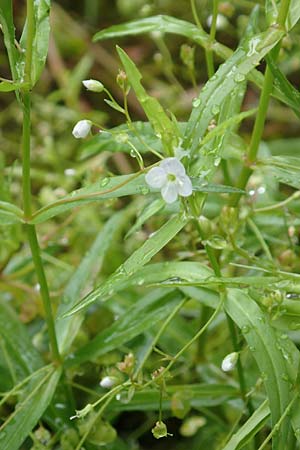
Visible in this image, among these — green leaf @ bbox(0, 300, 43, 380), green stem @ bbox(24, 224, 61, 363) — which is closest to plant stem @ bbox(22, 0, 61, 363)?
green stem @ bbox(24, 224, 61, 363)

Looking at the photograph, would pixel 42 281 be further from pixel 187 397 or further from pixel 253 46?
pixel 253 46

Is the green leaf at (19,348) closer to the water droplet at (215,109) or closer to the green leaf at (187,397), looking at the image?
the green leaf at (187,397)

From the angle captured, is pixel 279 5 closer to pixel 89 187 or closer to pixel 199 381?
pixel 89 187

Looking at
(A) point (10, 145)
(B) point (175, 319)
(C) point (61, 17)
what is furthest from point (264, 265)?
(C) point (61, 17)

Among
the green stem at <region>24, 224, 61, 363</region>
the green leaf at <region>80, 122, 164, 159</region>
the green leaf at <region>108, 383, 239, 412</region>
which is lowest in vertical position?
the green leaf at <region>108, 383, 239, 412</region>

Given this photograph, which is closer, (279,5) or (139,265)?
(139,265)

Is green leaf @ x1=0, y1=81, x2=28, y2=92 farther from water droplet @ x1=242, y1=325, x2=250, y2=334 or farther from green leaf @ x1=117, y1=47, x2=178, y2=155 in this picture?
water droplet @ x1=242, y1=325, x2=250, y2=334
